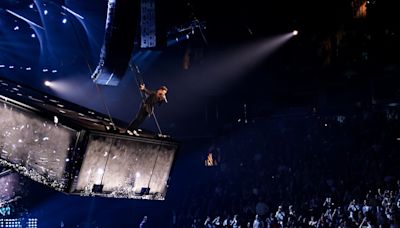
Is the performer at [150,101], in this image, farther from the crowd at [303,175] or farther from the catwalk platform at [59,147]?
the crowd at [303,175]

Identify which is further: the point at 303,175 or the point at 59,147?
the point at 303,175

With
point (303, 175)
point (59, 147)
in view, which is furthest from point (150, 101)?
point (303, 175)

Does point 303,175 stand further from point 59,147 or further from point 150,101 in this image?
point 59,147

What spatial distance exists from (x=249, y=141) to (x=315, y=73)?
3.89 metres

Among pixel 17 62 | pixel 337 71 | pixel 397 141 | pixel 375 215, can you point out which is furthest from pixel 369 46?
pixel 17 62

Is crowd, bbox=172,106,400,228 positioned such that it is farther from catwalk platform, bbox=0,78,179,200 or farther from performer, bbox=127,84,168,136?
catwalk platform, bbox=0,78,179,200

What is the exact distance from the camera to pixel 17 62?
17.1 metres

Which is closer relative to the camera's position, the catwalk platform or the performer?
the catwalk platform

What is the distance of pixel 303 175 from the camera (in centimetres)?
1560

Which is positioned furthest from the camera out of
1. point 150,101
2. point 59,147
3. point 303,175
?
point 303,175

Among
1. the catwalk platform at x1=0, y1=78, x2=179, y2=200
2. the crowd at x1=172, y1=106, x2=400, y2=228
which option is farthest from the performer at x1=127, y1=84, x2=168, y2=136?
the crowd at x1=172, y1=106, x2=400, y2=228

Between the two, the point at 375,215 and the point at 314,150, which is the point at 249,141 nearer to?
the point at 314,150

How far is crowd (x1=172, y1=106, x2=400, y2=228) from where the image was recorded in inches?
502

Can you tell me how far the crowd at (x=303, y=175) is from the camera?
12.8 metres
